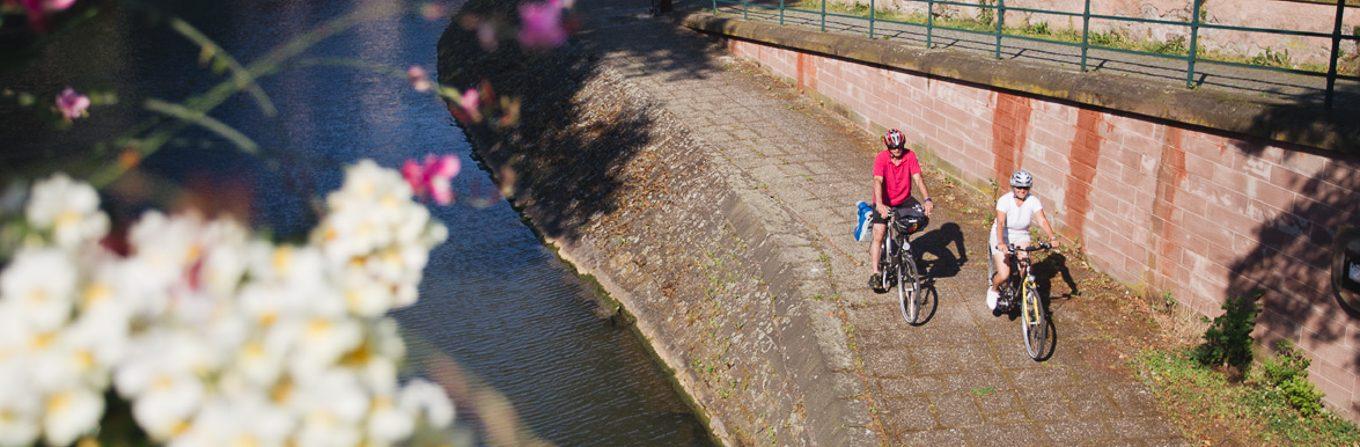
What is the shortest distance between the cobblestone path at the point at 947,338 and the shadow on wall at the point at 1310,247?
1.04 m

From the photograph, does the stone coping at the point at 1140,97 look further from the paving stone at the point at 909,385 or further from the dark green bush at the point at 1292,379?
the paving stone at the point at 909,385

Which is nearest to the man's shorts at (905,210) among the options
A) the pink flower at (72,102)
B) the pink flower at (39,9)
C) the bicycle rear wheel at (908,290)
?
the bicycle rear wheel at (908,290)

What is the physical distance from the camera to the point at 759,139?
14031 mm

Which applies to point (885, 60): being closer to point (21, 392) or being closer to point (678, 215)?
point (678, 215)

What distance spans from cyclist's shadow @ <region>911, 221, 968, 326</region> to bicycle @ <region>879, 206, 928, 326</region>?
0.15 meters

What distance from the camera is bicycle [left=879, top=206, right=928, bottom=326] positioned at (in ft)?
29.4

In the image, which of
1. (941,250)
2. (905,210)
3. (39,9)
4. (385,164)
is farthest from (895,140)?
(385,164)

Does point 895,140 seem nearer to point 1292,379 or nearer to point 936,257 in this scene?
point 936,257

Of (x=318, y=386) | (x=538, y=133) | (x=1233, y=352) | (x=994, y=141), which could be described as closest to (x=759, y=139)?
(x=994, y=141)

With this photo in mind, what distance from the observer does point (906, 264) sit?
356 inches

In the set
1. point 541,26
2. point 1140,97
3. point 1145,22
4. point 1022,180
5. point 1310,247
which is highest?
point 541,26

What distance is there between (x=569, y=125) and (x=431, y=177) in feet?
47.5

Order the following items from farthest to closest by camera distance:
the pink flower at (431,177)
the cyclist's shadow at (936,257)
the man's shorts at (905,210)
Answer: the cyclist's shadow at (936,257) → the man's shorts at (905,210) → the pink flower at (431,177)

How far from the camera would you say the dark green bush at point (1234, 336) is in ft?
27.1
